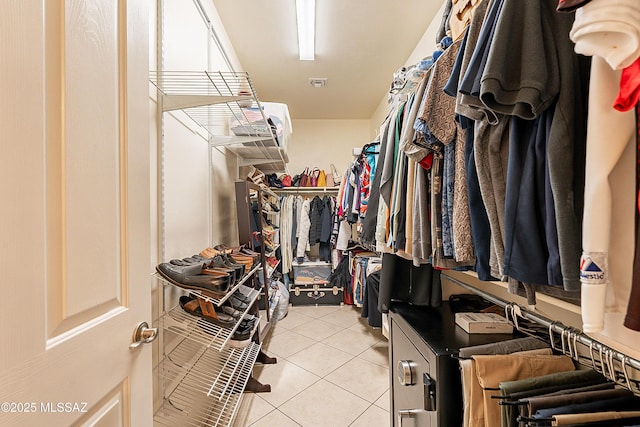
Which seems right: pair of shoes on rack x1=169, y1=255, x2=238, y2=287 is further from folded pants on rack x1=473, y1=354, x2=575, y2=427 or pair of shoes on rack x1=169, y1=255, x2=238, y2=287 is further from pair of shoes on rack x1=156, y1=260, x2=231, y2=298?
folded pants on rack x1=473, y1=354, x2=575, y2=427

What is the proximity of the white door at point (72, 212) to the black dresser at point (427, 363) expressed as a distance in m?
0.87

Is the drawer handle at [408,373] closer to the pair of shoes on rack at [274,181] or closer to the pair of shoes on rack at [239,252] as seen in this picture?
the pair of shoes on rack at [239,252]

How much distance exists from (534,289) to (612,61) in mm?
401

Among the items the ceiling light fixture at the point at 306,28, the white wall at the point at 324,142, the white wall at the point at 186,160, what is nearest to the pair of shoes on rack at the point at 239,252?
the white wall at the point at 186,160

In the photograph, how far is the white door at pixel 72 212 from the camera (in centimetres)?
45

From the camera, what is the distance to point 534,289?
1.76 ft

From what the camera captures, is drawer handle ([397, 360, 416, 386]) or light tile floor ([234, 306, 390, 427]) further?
light tile floor ([234, 306, 390, 427])

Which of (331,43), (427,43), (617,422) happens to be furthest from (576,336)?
(331,43)

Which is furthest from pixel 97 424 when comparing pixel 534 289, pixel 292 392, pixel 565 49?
pixel 292 392

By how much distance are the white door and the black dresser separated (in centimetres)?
87

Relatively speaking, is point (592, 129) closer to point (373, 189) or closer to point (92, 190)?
point (92, 190)

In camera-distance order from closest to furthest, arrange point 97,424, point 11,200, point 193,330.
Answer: point 11,200 < point 97,424 < point 193,330

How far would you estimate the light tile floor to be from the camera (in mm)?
1657

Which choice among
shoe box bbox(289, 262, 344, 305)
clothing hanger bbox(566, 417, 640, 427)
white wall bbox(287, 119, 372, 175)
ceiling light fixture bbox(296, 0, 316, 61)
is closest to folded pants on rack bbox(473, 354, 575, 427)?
clothing hanger bbox(566, 417, 640, 427)
